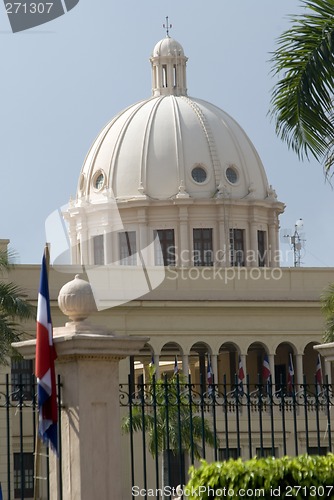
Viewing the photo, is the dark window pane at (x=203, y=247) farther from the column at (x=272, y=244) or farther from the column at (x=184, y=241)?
the column at (x=272, y=244)

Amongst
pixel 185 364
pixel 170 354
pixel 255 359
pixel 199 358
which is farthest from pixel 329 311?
pixel 255 359

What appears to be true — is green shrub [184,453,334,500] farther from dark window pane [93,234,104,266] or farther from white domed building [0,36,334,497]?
dark window pane [93,234,104,266]

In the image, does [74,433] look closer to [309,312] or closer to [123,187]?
[309,312]

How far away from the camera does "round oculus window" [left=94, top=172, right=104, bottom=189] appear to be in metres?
75.5

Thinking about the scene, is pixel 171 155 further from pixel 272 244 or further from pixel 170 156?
pixel 272 244

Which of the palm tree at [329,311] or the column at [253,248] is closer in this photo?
the palm tree at [329,311]

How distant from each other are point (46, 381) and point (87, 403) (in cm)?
50

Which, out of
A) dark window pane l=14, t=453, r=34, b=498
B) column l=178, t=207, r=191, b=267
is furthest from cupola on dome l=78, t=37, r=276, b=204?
dark window pane l=14, t=453, r=34, b=498

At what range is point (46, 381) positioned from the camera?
1378cm

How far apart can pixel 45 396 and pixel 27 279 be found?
39978 mm

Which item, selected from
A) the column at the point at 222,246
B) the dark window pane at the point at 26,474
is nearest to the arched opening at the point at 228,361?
the column at the point at 222,246

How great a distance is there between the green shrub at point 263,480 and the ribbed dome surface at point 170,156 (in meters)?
61.1

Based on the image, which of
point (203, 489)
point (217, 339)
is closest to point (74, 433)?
point (203, 489)

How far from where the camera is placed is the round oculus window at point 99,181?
75475mm
